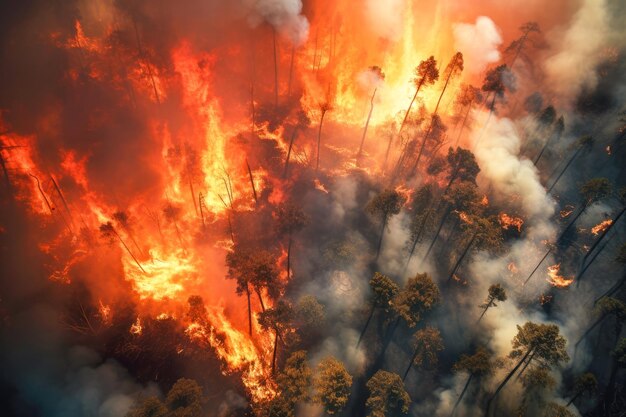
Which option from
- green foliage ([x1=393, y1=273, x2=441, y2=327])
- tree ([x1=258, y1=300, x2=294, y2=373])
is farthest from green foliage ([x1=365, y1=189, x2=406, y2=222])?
tree ([x1=258, y1=300, x2=294, y2=373])

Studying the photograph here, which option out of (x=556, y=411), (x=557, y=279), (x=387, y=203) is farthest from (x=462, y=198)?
(x=556, y=411)

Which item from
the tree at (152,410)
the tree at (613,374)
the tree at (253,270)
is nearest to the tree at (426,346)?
the tree at (613,374)

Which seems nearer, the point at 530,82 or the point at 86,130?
the point at 86,130

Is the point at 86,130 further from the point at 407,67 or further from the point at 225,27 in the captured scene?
the point at 407,67

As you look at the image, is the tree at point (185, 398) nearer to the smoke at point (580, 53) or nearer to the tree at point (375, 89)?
the tree at point (375, 89)

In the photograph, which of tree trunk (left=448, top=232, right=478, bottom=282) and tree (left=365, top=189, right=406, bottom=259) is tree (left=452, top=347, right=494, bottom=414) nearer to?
tree trunk (left=448, top=232, right=478, bottom=282)

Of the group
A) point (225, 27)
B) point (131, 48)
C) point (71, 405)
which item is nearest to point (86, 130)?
point (131, 48)

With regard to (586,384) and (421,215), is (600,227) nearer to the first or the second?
(586,384)
